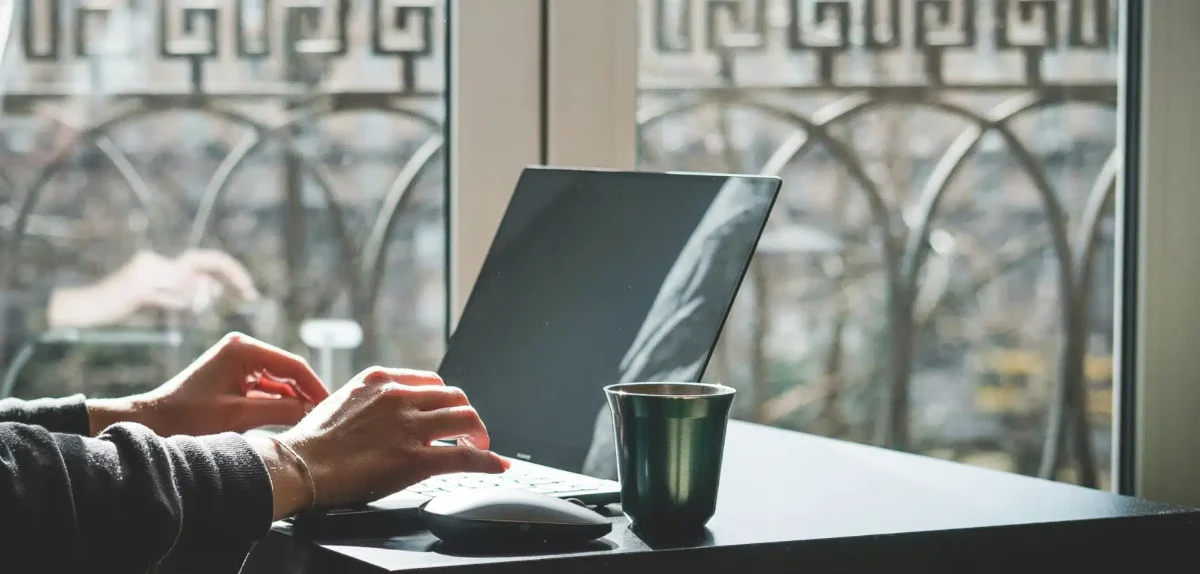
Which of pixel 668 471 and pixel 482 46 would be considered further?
pixel 482 46

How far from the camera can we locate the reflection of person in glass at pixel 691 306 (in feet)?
3.28

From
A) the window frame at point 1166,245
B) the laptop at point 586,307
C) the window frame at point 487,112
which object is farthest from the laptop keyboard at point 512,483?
the window frame at point 1166,245

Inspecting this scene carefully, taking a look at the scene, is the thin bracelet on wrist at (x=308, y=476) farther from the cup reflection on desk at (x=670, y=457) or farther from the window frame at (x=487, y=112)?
the window frame at (x=487, y=112)

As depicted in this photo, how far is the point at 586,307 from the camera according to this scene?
1.11 m

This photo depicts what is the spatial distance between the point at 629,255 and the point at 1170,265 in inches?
32.5

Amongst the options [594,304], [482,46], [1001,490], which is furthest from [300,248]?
[1001,490]

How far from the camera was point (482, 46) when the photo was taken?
1.52 meters

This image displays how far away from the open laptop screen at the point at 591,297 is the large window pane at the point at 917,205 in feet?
1.37

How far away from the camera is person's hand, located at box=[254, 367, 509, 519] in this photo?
2.86ft

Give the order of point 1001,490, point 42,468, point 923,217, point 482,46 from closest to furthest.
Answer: point 42,468
point 1001,490
point 482,46
point 923,217

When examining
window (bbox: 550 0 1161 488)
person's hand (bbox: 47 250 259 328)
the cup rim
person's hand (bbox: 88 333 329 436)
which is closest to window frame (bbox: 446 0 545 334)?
window (bbox: 550 0 1161 488)

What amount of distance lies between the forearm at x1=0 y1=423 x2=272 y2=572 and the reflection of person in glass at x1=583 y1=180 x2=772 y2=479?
302 mm

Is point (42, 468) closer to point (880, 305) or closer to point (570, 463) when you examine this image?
point (570, 463)

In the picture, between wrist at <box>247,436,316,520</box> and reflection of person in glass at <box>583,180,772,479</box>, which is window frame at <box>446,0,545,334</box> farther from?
wrist at <box>247,436,316,520</box>
